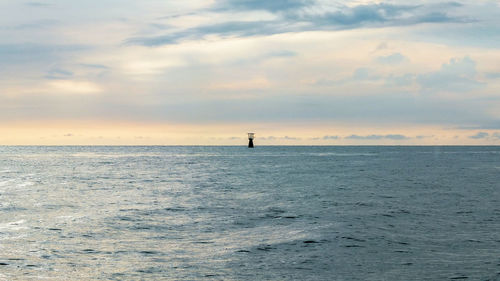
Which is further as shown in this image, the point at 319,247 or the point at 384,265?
the point at 319,247

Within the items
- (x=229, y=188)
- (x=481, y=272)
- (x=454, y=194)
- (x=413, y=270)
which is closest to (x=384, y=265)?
(x=413, y=270)

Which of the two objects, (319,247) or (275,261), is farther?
(319,247)

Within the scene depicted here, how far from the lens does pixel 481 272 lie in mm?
17219

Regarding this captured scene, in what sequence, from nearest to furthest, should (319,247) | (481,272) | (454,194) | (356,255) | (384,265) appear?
1. (481,272)
2. (384,265)
3. (356,255)
4. (319,247)
5. (454,194)

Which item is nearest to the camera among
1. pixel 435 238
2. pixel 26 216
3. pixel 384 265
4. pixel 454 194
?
pixel 384 265

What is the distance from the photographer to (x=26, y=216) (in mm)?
31094

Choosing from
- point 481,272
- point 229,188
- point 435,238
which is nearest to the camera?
point 481,272

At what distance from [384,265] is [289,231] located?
8040 mm

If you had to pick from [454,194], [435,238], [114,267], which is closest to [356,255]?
[435,238]

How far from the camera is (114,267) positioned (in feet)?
57.8

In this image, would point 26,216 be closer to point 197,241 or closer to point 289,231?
point 197,241

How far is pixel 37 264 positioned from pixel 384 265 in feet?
40.8

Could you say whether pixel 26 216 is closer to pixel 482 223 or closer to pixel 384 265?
pixel 384 265

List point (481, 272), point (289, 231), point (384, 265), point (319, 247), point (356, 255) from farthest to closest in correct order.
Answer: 1. point (289, 231)
2. point (319, 247)
3. point (356, 255)
4. point (384, 265)
5. point (481, 272)
